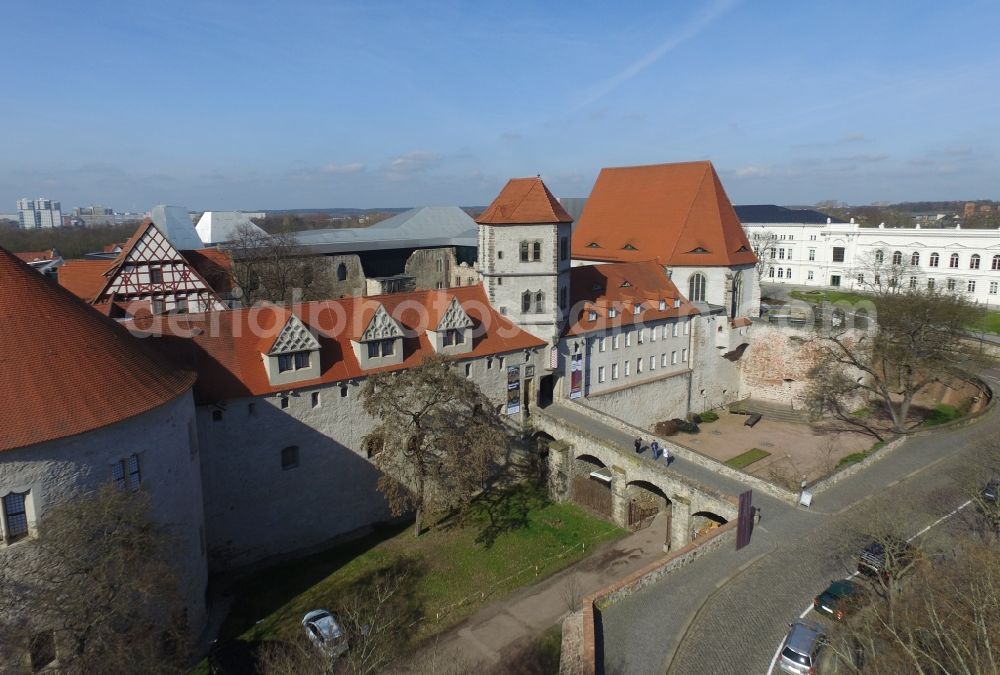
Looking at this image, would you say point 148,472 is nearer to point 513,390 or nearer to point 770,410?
point 513,390

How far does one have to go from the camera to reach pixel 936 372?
4047cm

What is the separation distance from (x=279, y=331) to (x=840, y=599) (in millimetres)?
24801

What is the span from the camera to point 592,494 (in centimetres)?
3459

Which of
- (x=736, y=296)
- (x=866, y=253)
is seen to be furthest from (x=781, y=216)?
(x=736, y=296)

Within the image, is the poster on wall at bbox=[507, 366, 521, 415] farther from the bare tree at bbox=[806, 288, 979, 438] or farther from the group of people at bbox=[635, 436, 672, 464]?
the bare tree at bbox=[806, 288, 979, 438]

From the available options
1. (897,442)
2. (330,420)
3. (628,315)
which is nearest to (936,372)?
(897,442)

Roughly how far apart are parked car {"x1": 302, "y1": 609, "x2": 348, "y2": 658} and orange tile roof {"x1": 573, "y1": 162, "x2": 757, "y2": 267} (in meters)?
36.5

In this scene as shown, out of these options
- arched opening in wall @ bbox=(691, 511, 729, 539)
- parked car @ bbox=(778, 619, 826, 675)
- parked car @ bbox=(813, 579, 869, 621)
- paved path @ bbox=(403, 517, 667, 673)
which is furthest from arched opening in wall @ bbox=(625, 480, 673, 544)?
parked car @ bbox=(778, 619, 826, 675)

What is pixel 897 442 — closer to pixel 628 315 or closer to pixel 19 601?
pixel 628 315

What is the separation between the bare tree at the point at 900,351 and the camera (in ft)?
132

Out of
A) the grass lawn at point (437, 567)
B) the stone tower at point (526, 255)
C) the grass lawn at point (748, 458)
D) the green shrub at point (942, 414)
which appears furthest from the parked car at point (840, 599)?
the green shrub at point (942, 414)

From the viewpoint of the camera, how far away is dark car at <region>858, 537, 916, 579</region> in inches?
755

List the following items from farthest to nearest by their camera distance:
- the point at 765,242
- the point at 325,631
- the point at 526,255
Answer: the point at 765,242 < the point at 526,255 < the point at 325,631

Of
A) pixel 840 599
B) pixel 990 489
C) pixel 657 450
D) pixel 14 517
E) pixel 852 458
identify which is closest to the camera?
pixel 14 517
